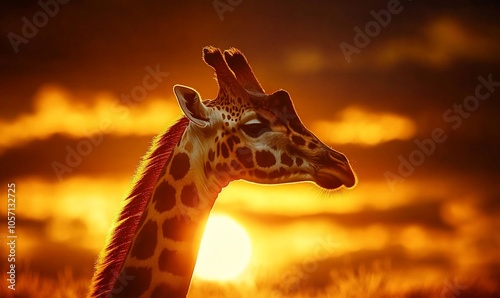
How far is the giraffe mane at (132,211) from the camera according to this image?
2.01 meters

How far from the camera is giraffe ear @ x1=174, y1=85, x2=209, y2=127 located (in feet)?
6.61

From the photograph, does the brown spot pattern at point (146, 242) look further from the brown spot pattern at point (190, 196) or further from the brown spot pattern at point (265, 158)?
the brown spot pattern at point (265, 158)

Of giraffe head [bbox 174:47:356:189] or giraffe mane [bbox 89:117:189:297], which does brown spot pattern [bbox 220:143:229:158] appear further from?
giraffe mane [bbox 89:117:189:297]

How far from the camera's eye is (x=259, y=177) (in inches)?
83.4

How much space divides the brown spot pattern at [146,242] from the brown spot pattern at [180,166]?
5.7 inches

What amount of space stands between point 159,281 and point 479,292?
2.02 metres

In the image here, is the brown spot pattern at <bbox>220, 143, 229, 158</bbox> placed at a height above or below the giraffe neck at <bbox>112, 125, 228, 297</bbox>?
above

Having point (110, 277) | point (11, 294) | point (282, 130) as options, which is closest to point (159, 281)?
point (110, 277)

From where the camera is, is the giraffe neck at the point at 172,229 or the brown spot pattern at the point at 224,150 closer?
the giraffe neck at the point at 172,229

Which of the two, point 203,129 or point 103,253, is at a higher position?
point 203,129

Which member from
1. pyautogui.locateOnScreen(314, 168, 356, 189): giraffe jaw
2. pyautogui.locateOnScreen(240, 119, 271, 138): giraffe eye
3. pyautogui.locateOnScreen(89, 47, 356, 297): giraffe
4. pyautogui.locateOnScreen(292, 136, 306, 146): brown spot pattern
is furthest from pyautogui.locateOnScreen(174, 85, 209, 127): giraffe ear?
pyautogui.locateOnScreen(314, 168, 356, 189): giraffe jaw

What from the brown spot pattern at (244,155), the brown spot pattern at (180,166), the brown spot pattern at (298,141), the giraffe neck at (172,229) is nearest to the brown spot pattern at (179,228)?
the giraffe neck at (172,229)

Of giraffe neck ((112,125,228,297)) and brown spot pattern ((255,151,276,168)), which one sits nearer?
giraffe neck ((112,125,228,297))

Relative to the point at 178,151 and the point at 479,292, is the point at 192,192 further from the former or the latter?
the point at 479,292
